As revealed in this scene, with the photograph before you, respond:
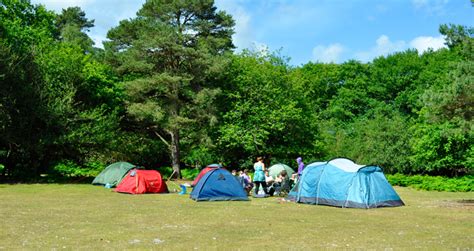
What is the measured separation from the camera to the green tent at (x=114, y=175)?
27.6m

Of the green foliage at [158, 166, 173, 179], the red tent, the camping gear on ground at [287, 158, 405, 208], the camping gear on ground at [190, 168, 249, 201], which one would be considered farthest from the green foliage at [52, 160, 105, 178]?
the camping gear on ground at [287, 158, 405, 208]

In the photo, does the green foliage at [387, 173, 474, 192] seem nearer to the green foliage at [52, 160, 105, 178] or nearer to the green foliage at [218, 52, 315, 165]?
the green foliage at [218, 52, 315, 165]

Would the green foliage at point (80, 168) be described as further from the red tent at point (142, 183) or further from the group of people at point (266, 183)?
the group of people at point (266, 183)

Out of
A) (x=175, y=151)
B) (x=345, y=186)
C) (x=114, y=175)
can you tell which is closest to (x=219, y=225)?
(x=345, y=186)

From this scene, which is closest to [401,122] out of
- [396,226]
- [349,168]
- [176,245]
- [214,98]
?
[214,98]

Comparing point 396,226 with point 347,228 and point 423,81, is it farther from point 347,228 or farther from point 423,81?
point 423,81

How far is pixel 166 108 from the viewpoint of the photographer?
37.3m

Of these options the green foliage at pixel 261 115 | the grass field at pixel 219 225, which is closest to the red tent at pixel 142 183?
the grass field at pixel 219 225

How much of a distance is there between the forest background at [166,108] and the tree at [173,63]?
87 mm

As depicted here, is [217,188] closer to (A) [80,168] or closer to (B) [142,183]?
(B) [142,183]

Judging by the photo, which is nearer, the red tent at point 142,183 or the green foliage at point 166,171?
the red tent at point 142,183

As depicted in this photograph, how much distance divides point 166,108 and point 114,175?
10.3m

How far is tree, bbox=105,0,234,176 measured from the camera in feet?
117

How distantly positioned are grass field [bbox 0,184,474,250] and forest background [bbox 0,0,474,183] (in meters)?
10.8
